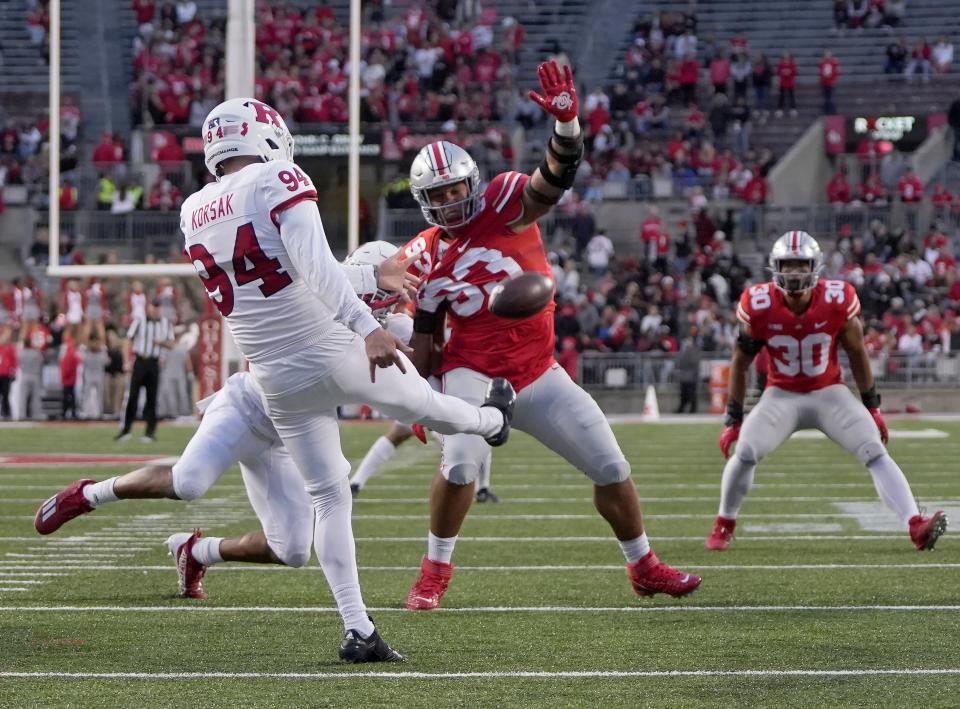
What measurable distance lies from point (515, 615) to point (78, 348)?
1574 centimetres

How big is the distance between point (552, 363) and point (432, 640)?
3.95 ft

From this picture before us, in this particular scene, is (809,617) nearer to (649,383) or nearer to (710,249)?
(649,383)

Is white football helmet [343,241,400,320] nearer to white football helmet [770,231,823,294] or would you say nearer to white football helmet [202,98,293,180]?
white football helmet [202,98,293,180]

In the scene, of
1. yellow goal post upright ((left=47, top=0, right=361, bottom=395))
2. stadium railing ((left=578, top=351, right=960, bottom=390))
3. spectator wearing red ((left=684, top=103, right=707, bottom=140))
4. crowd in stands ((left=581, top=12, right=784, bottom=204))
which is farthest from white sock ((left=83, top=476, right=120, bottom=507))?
spectator wearing red ((left=684, top=103, right=707, bottom=140))

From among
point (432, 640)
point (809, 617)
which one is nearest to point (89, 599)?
point (432, 640)

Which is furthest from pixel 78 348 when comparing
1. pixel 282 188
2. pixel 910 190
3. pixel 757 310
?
pixel 282 188

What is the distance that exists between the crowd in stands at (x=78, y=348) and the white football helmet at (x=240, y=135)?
47.7 ft

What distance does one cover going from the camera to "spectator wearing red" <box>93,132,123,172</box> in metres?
22.0

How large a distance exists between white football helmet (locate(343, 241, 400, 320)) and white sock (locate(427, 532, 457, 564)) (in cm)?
85

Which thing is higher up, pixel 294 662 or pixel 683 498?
pixel 294 662

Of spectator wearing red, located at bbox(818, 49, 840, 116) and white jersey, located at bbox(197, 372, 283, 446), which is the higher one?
spectator wearing red, located at bbox(818, 49, 840, 116)

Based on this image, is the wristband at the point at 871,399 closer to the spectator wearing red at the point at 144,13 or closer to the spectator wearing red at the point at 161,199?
the spectator wearing red at the point at 161,199

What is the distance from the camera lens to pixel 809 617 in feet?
17.8

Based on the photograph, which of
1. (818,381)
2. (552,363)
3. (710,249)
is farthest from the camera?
(710,249)
